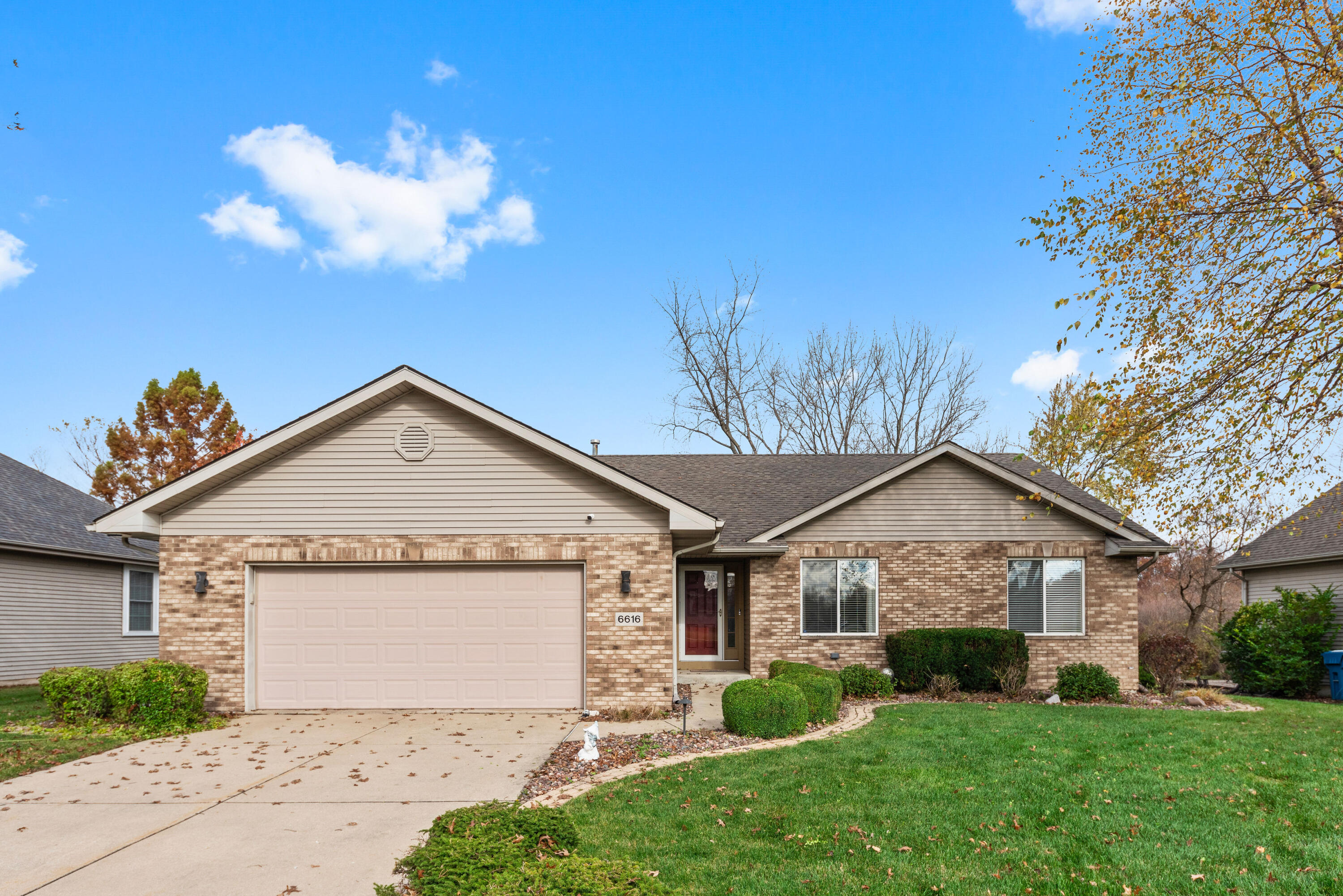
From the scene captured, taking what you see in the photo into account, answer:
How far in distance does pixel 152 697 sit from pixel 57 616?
8.88 m

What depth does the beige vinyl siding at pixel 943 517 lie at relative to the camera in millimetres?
15672

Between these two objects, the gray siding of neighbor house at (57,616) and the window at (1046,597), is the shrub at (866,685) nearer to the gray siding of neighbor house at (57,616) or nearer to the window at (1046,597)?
the window at (1046,597)

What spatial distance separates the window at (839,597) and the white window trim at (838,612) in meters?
0.01

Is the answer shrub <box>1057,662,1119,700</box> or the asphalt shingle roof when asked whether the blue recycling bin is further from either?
shrub <box>1057,662,1119,700</box>

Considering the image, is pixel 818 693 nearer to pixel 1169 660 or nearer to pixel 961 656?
pixel 961 656

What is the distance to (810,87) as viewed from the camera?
16.7m

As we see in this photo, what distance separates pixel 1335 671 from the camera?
16.8 meters

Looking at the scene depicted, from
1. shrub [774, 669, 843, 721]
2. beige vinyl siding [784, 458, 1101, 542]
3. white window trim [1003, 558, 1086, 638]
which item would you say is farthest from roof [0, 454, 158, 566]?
white window trim [1003, 558, 1086, 638]

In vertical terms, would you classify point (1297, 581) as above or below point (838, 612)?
above

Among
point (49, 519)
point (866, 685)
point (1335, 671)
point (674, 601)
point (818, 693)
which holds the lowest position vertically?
point (1335, 671)

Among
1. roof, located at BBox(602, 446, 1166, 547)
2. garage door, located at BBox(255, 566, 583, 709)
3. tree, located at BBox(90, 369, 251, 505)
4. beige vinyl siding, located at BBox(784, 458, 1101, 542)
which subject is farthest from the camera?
tree, located at BBox(90, 369, 251, 505)

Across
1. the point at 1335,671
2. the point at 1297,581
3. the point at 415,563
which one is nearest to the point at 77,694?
the point at 415,563

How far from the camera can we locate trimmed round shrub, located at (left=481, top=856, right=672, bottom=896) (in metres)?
3.89

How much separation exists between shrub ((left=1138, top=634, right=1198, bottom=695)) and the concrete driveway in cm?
1173
